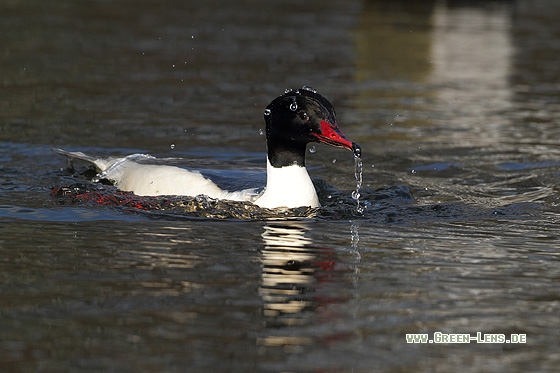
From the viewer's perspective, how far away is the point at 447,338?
5305 mm

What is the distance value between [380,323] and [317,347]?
52cm

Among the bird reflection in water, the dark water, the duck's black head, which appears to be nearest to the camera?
the dark water

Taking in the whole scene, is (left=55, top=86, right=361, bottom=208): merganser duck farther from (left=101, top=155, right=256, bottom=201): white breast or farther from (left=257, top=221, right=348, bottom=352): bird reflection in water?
(left=257, top=221, right=348, bottom=352): bird reflection in water

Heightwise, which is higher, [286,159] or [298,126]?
[298,126]

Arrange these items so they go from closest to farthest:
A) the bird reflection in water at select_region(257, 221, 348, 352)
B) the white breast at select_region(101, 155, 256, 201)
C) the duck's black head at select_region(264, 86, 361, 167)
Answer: the bird reflection in water at select_region(257, 221, 348, 352) → the duck's black head at select_region(264, 86, 361, 167) → the white breast at select_region(101, 155, 256, 201)

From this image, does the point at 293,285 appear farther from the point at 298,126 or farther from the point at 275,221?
the point at 298,126

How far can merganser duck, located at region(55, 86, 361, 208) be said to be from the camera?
7852mm

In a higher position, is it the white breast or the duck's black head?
the duck's black head

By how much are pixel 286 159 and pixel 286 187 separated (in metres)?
0.21

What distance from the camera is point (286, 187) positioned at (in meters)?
8.12

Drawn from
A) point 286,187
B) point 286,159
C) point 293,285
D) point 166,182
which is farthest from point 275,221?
point 293,285

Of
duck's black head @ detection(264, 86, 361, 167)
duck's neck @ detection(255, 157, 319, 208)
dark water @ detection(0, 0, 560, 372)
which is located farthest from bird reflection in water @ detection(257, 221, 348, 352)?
duck's black head @ detection(264, 86, 361, 167)

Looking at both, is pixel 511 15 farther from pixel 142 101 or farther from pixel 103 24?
pixel 142 101

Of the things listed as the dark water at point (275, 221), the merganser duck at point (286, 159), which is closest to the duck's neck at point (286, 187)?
the merganser duck at point (286, 159)
